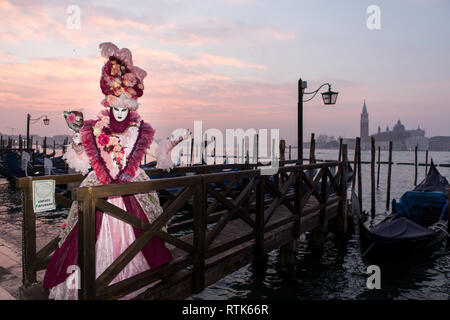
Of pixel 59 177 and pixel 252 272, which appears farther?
pixel 252 272

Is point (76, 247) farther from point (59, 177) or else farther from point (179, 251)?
point (179, 251)

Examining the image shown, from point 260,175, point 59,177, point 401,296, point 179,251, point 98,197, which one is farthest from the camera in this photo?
point 401,296

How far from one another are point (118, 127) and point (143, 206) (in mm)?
745

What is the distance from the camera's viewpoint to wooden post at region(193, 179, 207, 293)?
10.1ft

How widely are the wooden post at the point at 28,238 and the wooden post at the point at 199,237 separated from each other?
143 centimetres

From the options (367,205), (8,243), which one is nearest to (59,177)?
(8,243)

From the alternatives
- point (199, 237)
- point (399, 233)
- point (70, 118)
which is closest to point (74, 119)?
point (70, 118)

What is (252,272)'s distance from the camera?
6.21 m

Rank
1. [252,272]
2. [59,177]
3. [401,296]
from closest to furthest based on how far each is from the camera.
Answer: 1. [59,177]
2. [401,296]
3. [252,272]

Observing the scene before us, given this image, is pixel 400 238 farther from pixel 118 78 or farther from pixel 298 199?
pixel 118 78

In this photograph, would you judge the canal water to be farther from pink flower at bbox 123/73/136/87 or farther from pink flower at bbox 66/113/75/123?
pink flower at bbox 123/73/136/87

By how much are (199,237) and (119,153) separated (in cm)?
116

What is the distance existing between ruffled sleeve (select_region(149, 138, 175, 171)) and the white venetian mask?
14.1 inches

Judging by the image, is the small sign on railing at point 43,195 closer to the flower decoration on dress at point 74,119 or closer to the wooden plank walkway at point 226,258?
the flower decoration on dress at point 74,119
